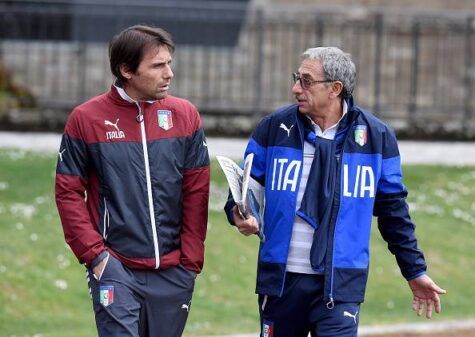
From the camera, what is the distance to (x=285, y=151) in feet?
19.4

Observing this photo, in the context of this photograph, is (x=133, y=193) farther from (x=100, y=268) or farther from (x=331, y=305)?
(x=331, y=305)

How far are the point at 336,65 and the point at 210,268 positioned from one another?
237 inches

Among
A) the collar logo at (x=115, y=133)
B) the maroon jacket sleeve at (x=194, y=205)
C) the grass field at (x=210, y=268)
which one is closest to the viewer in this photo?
the collar logo at (x=115, y=133)

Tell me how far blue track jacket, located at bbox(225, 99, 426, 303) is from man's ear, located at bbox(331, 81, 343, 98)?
0.11 metres

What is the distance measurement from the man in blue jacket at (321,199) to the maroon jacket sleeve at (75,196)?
0.64 m

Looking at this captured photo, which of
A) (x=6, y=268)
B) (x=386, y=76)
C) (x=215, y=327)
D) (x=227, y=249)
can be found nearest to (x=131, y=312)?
(x=215, y=327)

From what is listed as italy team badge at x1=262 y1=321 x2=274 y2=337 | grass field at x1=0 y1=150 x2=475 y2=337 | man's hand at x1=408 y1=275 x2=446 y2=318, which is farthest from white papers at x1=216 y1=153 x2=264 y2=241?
grass field at x1=0 y1=150 x2=475 y2=337

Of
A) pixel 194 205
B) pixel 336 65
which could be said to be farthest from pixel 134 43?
pixel 336 65

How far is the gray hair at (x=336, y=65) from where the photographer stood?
5.92 meters

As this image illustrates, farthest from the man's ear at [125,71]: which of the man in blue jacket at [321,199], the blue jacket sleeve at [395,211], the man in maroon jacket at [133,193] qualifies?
the blue jacket sleeve at [395,211]

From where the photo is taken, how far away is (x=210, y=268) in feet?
38.6

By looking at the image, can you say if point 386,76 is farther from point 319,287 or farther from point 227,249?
point 319,287

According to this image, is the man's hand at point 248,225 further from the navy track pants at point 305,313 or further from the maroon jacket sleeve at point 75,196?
the maroon jacket sleeve at point 75,196

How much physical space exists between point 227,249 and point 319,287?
6.43m
